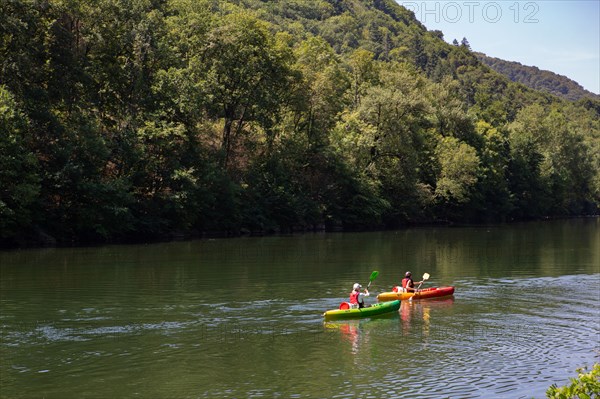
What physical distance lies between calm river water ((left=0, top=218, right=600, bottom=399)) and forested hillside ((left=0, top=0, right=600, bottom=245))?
8.77 m

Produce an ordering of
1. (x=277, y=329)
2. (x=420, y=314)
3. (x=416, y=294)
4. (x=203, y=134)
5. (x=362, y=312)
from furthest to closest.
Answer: (x=203, y=134) < (x=416, y=294) < (x=420, y=314) < (x=362, y=312) < (x=277, y=329)

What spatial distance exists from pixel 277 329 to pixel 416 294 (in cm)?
826

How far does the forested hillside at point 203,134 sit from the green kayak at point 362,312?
85.2 feet

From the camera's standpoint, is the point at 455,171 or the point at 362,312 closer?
the point at 362,312

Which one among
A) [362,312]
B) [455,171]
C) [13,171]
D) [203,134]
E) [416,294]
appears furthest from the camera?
[455,171]

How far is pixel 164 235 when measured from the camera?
2232 inches

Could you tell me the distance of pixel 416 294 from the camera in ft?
96.5

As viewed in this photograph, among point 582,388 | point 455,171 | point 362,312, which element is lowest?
point 362,312

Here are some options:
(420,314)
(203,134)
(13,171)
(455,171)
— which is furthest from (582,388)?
(455,171)

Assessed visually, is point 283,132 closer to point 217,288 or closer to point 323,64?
point 323,64

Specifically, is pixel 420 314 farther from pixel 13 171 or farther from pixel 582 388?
pixel 13 171

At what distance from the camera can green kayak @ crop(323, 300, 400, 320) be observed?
24578mm

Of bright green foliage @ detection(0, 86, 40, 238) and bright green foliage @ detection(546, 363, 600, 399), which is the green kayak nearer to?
bright green foliage @ detection(546, 363, 600, 399)

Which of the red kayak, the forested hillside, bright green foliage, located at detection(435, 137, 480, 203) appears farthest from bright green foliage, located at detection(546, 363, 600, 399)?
bright green foliage, located at detection(435, 137, 480, 203)
